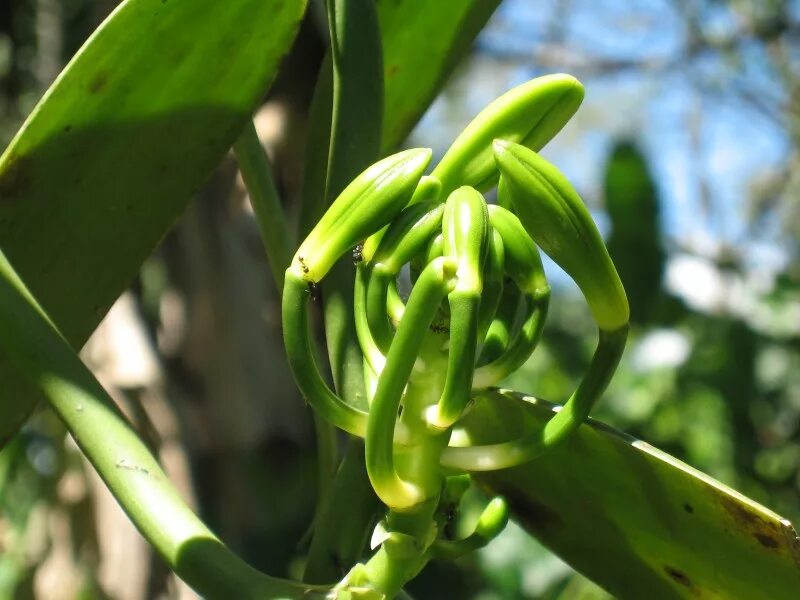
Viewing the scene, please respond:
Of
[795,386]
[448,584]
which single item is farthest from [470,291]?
[795,386]

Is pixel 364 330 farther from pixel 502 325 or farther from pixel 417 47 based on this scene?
pixel 417 47

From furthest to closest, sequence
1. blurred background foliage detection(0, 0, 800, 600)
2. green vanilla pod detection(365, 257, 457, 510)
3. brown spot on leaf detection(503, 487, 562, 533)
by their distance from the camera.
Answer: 1. blurred background foliage detection(0, 0, 800, 600)
2. brown spot on leaf detection(503, 487, 562, 533)
3. green vanilla pod detection(365, 257, 457, 510)

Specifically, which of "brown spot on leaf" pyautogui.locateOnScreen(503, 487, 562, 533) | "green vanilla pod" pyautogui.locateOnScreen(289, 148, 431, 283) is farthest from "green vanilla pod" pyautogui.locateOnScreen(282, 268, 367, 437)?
"brown spot on leaf" pyautogui.locateOnScreen(503, 487, 562, 533)

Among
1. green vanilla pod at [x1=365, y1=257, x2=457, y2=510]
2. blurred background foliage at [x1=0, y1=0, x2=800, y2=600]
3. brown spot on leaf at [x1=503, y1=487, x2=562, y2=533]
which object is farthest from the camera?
blurred background foliage at [x1=0, y1=0, x2=800, y2=600]

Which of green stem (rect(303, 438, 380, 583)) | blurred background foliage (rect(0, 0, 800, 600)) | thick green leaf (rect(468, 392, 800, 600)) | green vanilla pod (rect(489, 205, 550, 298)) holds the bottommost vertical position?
blurred background foliage (rect(0, 0, 800, 600))

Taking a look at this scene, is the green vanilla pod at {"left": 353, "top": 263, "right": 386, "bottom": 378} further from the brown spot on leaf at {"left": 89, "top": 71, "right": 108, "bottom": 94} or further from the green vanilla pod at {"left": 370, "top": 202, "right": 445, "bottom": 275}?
the brown spot on leaf at {"left": 89, "top": 71, "right": 108, "bottom": 94}

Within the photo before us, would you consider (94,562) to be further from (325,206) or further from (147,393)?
(325,206)
